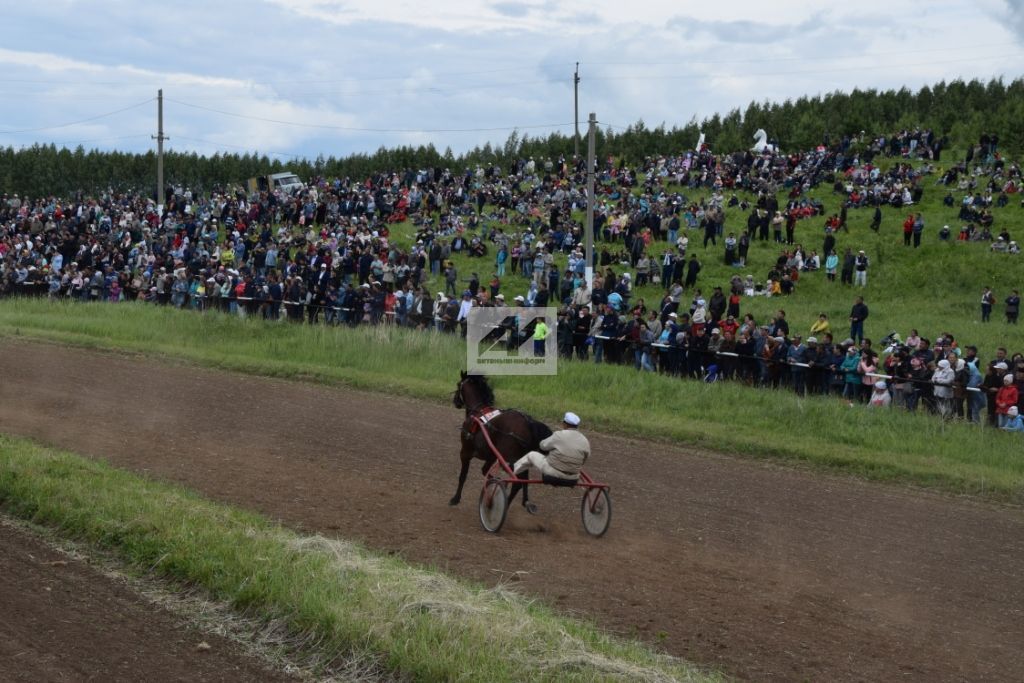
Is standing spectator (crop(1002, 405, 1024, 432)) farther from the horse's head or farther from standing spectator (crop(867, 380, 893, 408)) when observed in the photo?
the horse's head

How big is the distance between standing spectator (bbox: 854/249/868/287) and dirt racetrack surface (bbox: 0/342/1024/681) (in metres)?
21.6

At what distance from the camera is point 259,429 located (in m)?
18.1

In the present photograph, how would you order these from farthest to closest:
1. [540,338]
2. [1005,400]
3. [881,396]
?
1. [540,338]
2. [881,396]
3. [1005,400]

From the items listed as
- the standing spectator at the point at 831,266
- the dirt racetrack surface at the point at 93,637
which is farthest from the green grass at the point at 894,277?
the dirt racetrack surface at the point at 93,637

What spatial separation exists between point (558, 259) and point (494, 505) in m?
28.8

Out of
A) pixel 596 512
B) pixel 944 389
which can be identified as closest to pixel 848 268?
pixel 944 389

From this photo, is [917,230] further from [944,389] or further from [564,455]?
[564,455]

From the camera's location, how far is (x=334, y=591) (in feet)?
30.7

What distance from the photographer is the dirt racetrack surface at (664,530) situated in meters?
9.52

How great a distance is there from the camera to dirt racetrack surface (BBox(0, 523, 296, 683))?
26.8 ft

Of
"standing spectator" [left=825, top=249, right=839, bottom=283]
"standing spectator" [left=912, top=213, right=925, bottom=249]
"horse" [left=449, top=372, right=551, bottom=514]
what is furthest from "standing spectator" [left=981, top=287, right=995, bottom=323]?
"horse" [left=449, top=372, right=551, bottom=514]

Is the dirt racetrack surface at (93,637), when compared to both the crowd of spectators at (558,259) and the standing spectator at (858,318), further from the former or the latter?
the standing spectator at (858,318)

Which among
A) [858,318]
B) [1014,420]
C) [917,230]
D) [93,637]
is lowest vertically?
[93,637]

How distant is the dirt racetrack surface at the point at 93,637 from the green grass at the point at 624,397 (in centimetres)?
1051
